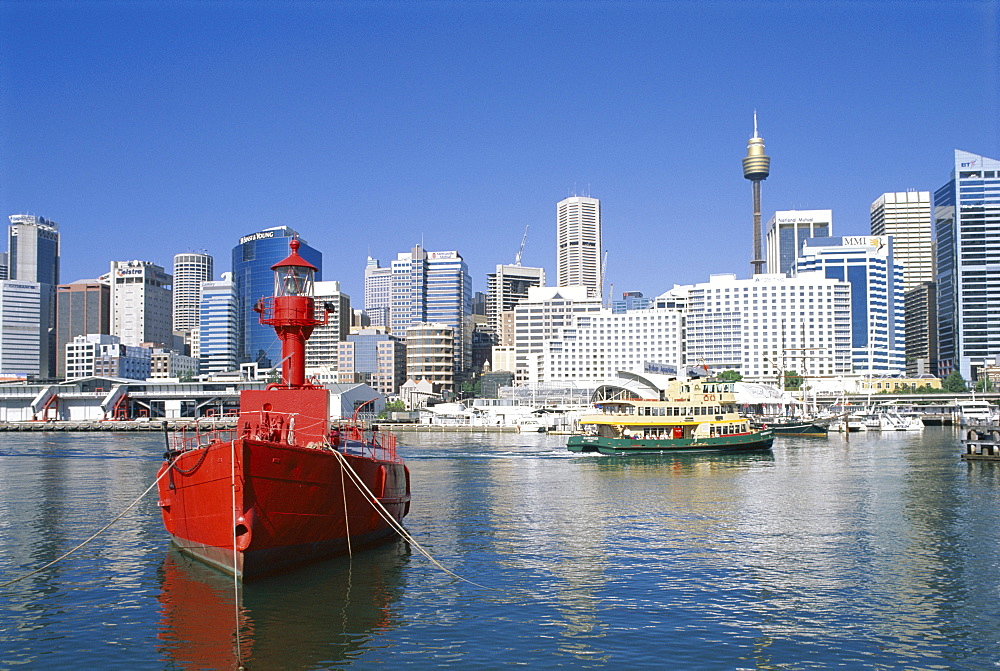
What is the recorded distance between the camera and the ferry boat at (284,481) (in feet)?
78.8

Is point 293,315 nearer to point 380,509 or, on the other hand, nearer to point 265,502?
point 380,509

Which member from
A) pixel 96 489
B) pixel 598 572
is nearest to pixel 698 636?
pixel 598 572

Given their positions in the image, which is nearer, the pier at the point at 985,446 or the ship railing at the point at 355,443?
the ship railing at the point at 355,443

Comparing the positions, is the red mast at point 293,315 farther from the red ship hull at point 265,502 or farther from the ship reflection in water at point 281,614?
the ship reflection in water at point 281,614

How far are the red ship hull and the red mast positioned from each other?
3.35m

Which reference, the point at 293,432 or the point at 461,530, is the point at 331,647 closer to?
the point at 293,432

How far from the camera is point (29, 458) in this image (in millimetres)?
79938

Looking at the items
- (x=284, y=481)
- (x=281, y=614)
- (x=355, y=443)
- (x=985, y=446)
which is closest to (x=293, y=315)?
(x=355, y=443)

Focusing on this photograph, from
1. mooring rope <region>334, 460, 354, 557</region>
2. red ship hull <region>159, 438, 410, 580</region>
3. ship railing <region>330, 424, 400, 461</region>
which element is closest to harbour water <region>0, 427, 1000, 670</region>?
mooring rope <region>334, 460, 354, 557</region>

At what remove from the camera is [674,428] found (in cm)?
8212

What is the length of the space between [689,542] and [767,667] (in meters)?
14.5

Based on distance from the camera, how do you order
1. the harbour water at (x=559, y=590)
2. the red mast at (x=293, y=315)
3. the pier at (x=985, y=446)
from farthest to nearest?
the pier at (x=985, y=446) < the red mast at (x=293, y=315) < the harbour water at (x=559, y=590)

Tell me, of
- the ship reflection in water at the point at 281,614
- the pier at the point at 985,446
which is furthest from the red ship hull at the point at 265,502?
the pier at the point at 985,446

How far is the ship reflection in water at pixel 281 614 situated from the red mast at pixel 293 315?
21.4 feet
